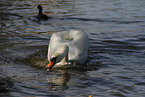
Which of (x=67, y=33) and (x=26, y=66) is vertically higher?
(x=67, y=33)

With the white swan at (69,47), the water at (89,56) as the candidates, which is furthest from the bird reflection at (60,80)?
the white swan at (69,47)

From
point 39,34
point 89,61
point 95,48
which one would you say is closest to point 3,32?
point 39,34

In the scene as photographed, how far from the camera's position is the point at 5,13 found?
53.9ft

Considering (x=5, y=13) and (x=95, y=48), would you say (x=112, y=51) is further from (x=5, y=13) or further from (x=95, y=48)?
(x=5, y=13)

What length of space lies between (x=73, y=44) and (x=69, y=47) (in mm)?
185

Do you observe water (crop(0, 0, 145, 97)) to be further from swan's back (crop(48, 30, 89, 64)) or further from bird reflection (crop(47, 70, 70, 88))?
swan's back (crop(48, 30, 89, 64))

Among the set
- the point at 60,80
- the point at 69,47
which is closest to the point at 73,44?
the point at 69,47

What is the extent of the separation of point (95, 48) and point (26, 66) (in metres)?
2.64

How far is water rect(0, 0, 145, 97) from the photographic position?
5.59m

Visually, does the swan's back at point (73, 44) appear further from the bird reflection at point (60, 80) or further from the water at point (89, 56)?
the bird reflection at point (60, 80)

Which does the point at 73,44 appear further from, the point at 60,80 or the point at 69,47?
the point at 60,80

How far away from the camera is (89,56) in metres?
8.27

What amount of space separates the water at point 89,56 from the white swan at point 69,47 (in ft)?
0.86

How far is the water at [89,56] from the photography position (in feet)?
18.3
